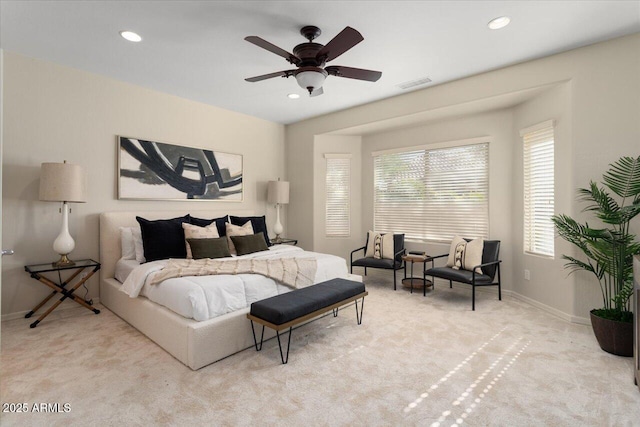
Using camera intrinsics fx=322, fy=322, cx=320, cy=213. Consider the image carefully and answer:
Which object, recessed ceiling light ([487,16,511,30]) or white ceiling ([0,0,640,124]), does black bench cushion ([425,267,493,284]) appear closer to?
white ceiling ([0,0,640,124])

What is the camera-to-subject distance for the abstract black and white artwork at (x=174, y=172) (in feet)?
14.1

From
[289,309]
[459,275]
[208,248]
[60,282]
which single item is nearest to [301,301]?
[289,309]

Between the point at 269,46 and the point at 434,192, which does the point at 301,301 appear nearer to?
the point at 269,46

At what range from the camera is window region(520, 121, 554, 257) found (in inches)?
151

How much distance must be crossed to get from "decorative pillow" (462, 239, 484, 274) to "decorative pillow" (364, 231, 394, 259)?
1089mm

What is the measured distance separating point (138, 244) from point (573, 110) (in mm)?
5142

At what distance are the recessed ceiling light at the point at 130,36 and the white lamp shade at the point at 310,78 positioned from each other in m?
1.64

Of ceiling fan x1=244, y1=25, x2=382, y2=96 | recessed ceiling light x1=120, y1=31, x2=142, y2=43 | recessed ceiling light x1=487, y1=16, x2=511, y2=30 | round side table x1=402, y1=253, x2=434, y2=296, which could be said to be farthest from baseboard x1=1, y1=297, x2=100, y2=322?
recessed ceiling light x1=487, y1=16, x2=511, y2=30

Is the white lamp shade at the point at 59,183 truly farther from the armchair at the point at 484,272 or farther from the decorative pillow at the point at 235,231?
the armchair at the point at 484,272

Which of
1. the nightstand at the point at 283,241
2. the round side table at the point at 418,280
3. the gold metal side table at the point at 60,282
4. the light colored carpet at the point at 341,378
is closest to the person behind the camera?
the light colored carpet at the point at 341,378

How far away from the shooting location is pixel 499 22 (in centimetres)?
290

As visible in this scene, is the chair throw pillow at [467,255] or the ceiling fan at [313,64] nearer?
the ceiling fan at [313,64]

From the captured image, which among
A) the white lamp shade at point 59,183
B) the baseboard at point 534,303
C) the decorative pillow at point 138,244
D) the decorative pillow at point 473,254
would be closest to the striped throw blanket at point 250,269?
the decorative pillow at point 138,244

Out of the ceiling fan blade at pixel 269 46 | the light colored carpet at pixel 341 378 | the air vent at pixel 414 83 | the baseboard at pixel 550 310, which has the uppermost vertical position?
the air vent at pixel 414 83
